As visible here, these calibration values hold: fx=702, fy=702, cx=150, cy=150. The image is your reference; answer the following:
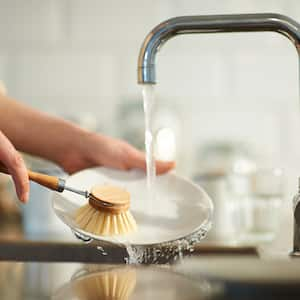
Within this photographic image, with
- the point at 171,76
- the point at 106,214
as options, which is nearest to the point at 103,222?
the point at 106,214

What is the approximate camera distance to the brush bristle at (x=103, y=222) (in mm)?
729

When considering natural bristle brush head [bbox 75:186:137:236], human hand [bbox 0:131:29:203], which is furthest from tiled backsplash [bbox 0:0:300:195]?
human hand [bbox 0:131:29:203]

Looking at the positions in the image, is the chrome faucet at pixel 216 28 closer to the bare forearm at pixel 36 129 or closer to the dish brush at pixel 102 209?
the dish brush at pixel 102 209

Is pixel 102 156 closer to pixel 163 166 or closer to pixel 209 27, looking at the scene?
pixel 163 166

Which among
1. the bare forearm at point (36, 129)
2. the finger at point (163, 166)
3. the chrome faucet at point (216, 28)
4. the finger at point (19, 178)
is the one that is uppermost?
the chrome faucet at point (216, 28)

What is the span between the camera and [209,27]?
68cm

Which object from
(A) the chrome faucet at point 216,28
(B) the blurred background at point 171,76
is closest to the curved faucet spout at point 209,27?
(A) the chrome faucet at point 216,28

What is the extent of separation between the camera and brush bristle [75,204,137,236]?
729 millimetres

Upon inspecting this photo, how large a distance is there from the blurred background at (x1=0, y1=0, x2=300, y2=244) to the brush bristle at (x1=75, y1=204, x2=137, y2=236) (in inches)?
29.0

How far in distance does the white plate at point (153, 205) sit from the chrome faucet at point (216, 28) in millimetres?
129

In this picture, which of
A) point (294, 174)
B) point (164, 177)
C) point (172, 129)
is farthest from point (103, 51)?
point (164, 177)

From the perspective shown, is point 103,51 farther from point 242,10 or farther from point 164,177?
point 164,177

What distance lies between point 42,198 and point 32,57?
46cm

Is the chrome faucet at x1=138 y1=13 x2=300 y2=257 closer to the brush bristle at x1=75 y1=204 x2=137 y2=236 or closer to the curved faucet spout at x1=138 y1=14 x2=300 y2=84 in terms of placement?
the curved faucet spout at x1=138 y1=14 x2=300 y2=84
